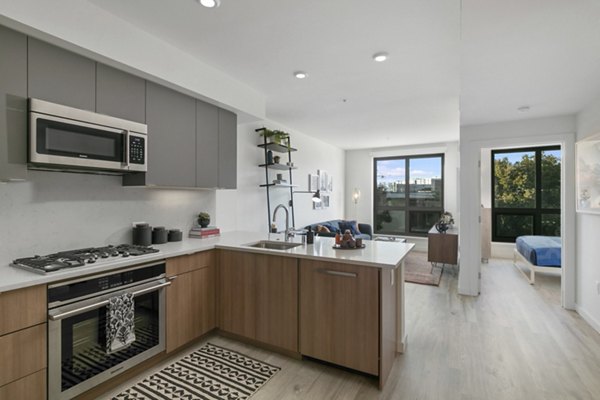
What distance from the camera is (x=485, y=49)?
203 cm

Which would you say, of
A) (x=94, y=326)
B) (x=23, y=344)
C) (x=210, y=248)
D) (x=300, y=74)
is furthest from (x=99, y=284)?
(x=300, y=74)

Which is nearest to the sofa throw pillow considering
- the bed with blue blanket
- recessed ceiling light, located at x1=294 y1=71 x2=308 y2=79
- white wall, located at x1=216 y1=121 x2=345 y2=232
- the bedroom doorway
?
white wall, located at x1=216 y1=121 x2=345 y2=232

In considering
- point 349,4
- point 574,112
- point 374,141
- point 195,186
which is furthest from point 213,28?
point 374,141

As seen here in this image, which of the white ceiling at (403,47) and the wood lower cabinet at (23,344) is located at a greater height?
the white ceiling at (403,47)

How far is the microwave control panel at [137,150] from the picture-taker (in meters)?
2.27

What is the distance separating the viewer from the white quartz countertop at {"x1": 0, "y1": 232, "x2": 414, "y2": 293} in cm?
159

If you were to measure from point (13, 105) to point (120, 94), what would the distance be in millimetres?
665

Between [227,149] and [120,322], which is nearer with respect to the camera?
[120,322]

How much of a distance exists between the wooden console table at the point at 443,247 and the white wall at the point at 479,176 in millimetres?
992

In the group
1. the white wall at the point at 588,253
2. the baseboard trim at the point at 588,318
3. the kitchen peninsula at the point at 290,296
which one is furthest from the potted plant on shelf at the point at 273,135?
the baseboard trim at the point at 588,318

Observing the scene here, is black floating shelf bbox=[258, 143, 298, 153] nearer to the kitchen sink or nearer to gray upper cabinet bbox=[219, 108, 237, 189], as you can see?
gray upper cabinet bbox=[219, 108, 237, 189]

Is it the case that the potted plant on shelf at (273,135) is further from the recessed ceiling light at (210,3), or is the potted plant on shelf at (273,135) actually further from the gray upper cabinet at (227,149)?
the recessed ceiling light at (210,3)

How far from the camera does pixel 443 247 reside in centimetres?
506

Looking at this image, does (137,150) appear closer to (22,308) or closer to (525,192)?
(22,308)
